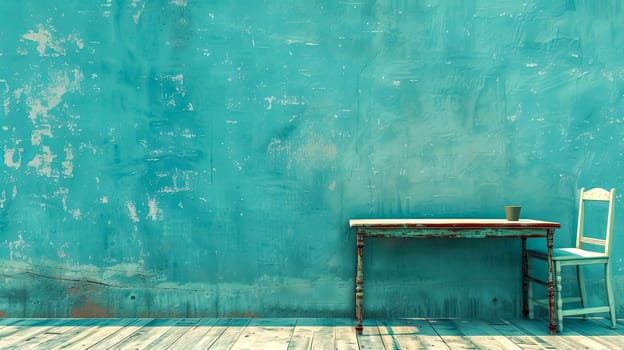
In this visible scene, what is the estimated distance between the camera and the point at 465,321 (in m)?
3.48

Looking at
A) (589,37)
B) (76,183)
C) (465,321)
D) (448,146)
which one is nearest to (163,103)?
(76,183)

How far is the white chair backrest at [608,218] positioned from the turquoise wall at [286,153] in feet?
0.43

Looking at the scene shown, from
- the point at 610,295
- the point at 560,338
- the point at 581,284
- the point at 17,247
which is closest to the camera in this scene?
the point at 560,338

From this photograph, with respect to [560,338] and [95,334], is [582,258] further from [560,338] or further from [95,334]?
[95,334]

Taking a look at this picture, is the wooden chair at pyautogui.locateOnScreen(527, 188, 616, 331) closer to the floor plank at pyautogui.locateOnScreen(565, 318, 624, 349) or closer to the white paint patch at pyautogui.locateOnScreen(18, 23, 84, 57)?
the floor plank at pyautogui.locateOnScreen(565, 318, 624, 349)

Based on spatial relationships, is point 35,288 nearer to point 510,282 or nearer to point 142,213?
point 142,213

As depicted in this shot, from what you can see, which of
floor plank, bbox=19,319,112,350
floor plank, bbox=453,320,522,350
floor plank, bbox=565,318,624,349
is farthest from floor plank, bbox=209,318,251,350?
floor plank, bbox=565,318,624,349

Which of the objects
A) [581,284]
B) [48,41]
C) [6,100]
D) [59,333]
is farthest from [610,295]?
[6,100]

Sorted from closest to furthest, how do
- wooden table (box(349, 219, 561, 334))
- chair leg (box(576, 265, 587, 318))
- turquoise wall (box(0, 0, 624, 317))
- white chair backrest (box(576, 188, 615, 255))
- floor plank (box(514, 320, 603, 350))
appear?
1. floor plank (box(514, 320, 603, 350))
2. wooden table (box(349, 219, 561, 334))
3. white chair backrest (box(576, 188, 615, 255))
4. chair leg (box(576, 265, 587, 318))
5. turquoise wall (box(0, 0, 624, 317))

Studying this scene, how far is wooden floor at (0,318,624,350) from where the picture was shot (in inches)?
114

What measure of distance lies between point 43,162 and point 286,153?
1650 millimetres

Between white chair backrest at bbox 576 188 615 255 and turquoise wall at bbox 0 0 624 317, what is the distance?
131mm

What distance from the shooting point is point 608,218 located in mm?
3203

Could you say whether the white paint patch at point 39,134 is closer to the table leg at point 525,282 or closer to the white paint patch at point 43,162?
the white paint patch at point 43,162
